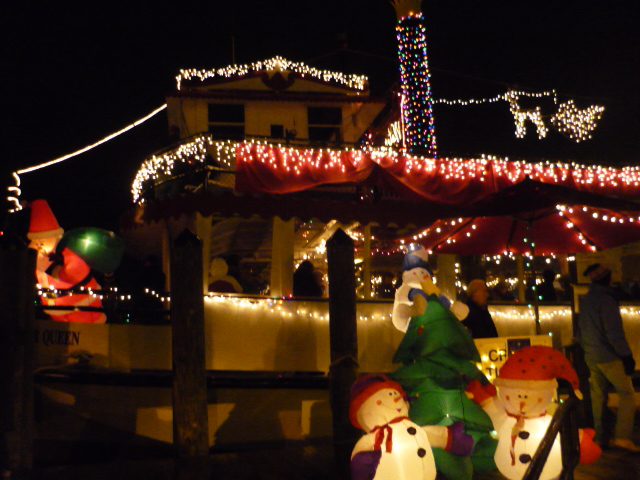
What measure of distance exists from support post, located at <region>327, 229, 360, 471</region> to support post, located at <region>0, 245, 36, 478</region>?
Answer: 2893 millimetres

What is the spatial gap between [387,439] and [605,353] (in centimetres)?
277

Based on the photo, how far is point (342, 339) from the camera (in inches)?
253

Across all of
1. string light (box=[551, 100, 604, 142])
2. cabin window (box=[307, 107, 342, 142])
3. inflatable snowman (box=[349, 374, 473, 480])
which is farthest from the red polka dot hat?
string light (box=[551, 100, 604, 142])

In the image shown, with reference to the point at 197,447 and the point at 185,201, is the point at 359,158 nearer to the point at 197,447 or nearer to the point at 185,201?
the point at 185,201

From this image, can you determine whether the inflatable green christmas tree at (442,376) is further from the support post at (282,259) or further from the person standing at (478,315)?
the support post at (282,259)

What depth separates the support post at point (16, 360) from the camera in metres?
5.82

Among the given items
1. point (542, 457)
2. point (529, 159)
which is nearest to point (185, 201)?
point (542, 457)

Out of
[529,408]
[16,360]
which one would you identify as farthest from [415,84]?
[16,360]

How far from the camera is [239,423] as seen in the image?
7270 mm

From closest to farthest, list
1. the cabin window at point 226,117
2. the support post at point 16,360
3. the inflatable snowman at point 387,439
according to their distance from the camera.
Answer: the inflatable snowman at point 387,439 < the support post at point 16,360 < the cabin window at point 226,117

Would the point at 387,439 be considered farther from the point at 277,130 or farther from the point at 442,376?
the point at 277,130

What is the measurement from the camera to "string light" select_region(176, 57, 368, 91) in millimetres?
11211

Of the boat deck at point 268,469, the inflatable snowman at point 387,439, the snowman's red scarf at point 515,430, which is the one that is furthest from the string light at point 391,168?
the snowman's red scarf at point 515,430

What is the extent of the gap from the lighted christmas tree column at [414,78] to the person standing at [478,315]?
551 cm
